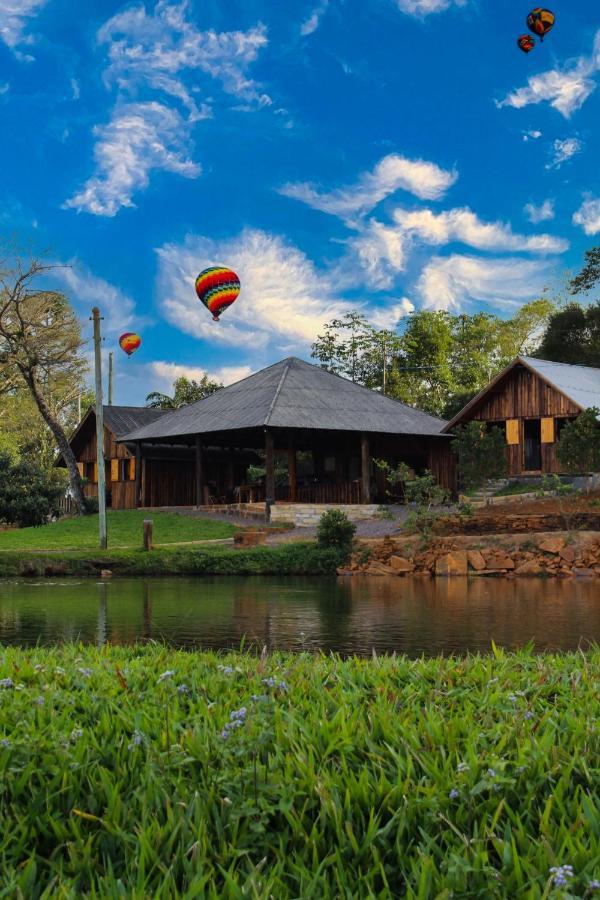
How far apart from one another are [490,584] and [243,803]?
17954 millimetres

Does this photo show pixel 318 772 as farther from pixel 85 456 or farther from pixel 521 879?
pixel 85 456

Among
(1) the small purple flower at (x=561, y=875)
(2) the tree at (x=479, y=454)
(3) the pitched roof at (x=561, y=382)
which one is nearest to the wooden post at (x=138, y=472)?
(3) the pitched roof at (x=561, y=382)

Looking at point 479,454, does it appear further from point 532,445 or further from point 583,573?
point 583,573

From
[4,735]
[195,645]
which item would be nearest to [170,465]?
[195,645]

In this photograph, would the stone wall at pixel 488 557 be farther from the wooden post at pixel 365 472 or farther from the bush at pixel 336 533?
the wooden post at pixel 365 472

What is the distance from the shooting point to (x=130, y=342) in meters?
59.2

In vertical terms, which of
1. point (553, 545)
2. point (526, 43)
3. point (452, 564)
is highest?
point (526, 43)

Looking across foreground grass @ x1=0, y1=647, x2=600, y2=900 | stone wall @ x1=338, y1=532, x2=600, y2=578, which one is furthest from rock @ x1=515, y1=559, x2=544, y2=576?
foreground grass @ x1=0, y1=647, x2=600, y2=900

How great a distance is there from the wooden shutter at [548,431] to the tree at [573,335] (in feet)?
48.3

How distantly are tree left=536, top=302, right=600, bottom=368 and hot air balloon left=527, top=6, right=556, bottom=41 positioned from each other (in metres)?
25.8

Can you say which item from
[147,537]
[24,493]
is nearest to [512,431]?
A: [147,537]

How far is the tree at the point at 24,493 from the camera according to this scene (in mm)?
33656

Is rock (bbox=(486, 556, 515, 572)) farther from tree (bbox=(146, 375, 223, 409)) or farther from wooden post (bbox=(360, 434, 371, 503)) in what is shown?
tree (bbox=(146, 375, 223, 409))

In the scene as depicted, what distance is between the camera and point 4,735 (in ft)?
13.3
